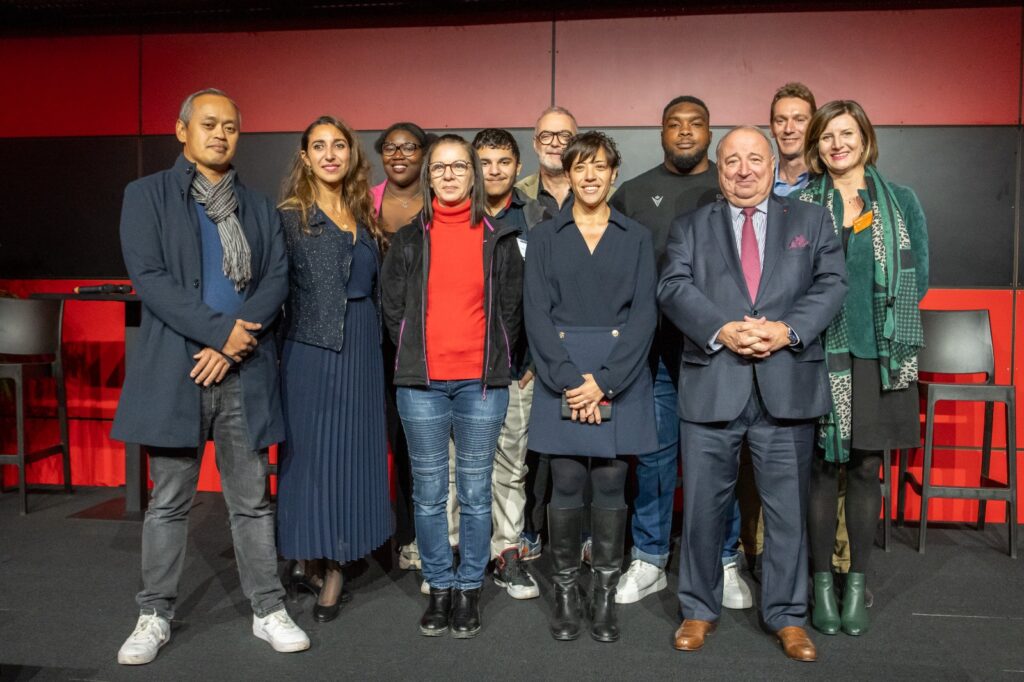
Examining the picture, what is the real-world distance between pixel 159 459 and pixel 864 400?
7.71 feet

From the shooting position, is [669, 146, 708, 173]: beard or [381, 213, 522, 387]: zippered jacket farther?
[669, 146, 708, 173]: beard

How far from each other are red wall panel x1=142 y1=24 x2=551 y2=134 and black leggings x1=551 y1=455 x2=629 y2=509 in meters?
2.42

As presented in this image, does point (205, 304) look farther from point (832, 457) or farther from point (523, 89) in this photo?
point (523, 89)

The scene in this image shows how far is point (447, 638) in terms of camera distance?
2.76 meters

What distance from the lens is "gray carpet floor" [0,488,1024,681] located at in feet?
8.25

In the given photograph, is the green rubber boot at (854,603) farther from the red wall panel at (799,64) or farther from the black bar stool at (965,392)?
the red wall panel at (799,64)

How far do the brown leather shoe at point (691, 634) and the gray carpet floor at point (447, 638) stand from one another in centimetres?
3

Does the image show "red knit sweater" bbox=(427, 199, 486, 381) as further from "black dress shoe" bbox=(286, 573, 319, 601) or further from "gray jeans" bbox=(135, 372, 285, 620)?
"black dress shoe" bbox=(286, 573, 319, 601)

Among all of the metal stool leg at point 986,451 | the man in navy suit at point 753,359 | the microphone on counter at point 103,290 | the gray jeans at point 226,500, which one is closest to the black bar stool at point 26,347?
the microphone on counter at point 103,290

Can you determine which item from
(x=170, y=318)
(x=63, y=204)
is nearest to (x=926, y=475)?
(x=170, y=318)

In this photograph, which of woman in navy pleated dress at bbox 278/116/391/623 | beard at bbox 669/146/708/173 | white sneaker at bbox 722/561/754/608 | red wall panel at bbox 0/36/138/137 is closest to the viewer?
woman in navy pleated dress at bbox 278/116/391/623

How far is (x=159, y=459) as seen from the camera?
101 inches

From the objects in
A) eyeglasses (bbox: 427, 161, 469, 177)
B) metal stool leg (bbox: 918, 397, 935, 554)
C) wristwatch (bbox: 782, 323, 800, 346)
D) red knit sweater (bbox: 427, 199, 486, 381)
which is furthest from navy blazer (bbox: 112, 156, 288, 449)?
metal stool leg (bbox: 918, 397, 935, 554)

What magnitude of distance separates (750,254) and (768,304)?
0.61 ft
